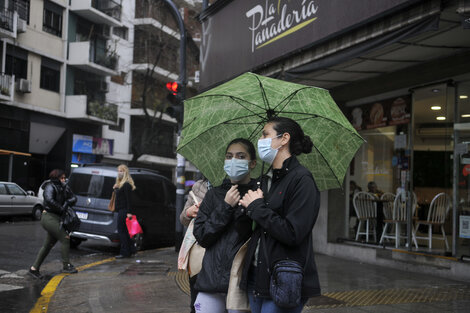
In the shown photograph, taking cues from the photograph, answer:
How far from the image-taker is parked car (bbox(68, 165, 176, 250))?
39.8 feet

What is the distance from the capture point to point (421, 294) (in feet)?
23.8

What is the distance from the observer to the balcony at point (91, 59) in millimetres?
32281

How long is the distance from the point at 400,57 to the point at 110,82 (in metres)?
31.3

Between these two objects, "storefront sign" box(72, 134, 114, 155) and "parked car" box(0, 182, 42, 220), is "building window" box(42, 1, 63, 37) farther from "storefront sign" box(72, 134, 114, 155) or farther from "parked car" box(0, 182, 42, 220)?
"parked car" box(0, 182, 42, 220)

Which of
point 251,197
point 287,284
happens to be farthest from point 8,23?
point 287,284

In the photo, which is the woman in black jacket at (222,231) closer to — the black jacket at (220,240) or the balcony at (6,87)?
the black jacket at (220,240)

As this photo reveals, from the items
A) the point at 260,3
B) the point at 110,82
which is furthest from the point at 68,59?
the point at 260,3

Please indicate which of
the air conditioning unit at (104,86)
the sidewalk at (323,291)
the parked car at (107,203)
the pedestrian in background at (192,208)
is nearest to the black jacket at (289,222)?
the pedestrian in background at (192,208)

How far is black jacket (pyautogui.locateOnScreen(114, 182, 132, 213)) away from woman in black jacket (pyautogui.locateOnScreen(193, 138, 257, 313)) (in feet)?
26.7

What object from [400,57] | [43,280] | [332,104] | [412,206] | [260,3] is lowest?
[43,280]

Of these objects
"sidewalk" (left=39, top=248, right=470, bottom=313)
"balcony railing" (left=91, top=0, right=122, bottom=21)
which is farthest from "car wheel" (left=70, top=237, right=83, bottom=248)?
"balcony railing" (left=91, top=0, right=122, bottom=21)

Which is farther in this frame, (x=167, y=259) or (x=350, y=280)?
(x=167, y=259)

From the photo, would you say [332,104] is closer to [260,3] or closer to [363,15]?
[363,15]

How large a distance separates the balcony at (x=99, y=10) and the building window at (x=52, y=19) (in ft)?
4.19
